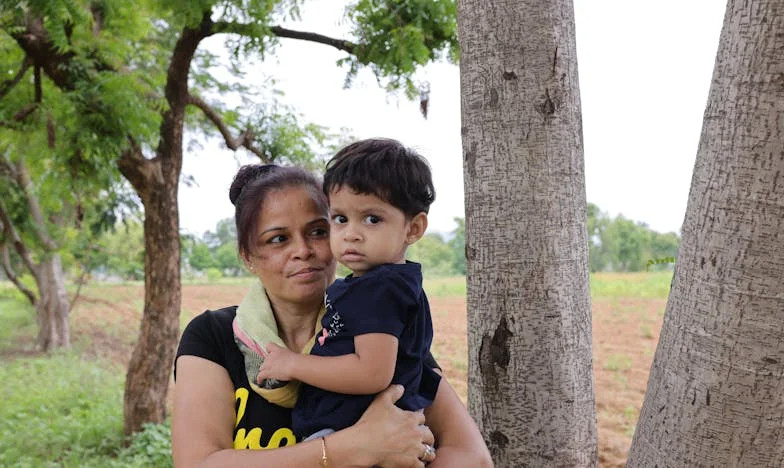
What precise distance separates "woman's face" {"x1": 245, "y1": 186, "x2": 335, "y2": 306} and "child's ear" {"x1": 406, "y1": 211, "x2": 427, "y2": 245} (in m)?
0.21

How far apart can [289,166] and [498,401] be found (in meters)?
0.88

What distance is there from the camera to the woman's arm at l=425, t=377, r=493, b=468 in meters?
1.55

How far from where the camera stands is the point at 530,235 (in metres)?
1.78

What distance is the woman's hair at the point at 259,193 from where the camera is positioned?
160 centimetres

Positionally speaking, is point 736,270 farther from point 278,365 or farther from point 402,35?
point 402,35

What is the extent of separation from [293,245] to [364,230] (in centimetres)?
21

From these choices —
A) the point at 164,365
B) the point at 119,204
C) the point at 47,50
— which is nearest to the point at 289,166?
the point at 47,50

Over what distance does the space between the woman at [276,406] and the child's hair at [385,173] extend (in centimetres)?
14

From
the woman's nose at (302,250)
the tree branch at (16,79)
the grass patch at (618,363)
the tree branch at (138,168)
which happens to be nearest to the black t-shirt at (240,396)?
the woman's nose at (302,250)

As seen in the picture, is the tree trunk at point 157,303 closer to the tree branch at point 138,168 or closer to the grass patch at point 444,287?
the tree branch at point 138,168

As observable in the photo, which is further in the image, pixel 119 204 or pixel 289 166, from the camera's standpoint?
pixel 119 204

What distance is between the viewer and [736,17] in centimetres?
134

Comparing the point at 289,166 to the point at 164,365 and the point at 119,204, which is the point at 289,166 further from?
the point at 119,204

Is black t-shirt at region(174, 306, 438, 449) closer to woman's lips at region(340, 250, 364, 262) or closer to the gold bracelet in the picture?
the gold bracelet
